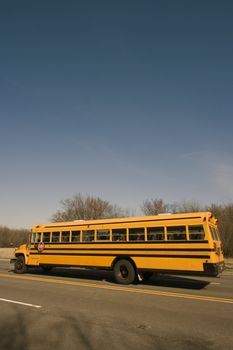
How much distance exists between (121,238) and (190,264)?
10.3 feet

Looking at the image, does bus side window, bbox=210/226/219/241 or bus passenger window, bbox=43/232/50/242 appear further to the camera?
bus passenger window, bbox=43/232/50/242

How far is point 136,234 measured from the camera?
13.1 meters

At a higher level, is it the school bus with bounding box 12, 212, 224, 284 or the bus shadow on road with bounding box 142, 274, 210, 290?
the school bus with bounding box 12, 212, 224, 284

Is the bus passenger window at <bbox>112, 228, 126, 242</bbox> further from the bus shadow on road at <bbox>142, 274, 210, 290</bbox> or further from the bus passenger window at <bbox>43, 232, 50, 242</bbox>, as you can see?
the bus passenger window at <bbox>43, 232, 50, 242</bbox>

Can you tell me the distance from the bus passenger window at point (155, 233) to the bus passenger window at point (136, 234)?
1.02 feet

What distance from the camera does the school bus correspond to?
37.8ft

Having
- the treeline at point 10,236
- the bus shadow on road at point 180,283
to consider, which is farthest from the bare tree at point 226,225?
the treeline at point 10,236

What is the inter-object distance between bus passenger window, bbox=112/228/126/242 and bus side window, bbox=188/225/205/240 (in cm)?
292

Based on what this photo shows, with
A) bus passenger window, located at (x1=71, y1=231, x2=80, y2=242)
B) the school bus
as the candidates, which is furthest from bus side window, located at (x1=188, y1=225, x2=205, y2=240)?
bus passenger window, located at (x1=71, y1=231, x2=80, y2=242)

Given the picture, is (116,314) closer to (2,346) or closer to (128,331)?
(128,331)

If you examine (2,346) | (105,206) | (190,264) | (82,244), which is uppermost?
(105,206)

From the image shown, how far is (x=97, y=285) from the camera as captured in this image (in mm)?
12383

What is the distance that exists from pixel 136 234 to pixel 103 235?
1676 mm

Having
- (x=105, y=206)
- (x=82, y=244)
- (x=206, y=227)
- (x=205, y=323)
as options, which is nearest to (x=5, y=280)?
(x=82, y=244)
